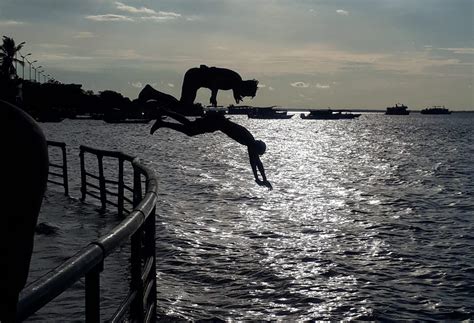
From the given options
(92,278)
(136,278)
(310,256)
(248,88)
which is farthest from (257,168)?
(310,256)

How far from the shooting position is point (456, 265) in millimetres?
15945

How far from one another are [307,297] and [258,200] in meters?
17.4

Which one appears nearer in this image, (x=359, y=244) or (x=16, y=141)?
(x=16, y=141)

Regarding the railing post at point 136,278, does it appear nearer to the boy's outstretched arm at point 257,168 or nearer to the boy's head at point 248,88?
A: the boy's outstretched arm at point 257,168

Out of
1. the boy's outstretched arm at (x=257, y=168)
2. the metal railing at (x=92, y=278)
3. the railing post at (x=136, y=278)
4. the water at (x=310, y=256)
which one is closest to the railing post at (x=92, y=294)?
the metal railing at (x=92, y=278)

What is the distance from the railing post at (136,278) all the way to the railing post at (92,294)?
1522 millimetres

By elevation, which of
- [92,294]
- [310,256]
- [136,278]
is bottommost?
[310,256]

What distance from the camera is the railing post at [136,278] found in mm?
4129

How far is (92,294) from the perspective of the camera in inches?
97.6

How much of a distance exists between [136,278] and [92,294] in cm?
A: 178

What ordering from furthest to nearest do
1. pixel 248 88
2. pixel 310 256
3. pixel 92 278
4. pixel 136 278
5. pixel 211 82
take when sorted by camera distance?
pixel 310 256 → pixel 136 278 → pixel 92 278 → pixel 248 88 → pixel 211 82

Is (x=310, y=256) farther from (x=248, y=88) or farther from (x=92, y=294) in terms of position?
(x=248, y=88)

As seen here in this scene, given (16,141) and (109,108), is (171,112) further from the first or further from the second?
(16,141)

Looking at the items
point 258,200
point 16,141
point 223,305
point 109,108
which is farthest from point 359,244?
point 16,141
